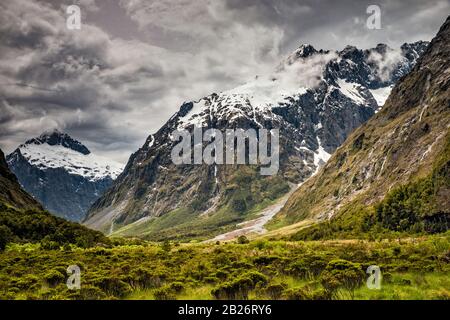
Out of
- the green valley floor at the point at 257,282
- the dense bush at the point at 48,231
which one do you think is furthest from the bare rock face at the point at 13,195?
the green valley floor at the point at 257,282

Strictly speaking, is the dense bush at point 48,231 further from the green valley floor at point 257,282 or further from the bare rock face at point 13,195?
the green valley floor at point 257,282

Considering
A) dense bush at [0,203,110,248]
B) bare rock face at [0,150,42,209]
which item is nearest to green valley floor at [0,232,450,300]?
dense bush at [0,203,110,248]

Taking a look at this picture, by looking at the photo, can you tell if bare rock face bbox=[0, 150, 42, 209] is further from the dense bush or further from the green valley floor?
the green valley floor

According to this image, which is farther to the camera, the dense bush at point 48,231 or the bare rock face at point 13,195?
the bare rock face at point 13,195

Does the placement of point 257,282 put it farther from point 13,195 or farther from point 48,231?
point 13,195

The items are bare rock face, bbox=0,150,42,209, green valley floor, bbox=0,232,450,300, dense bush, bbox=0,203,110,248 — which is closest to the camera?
green valley floor, bbox=0,232,450,300

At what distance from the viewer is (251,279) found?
35.9 meters

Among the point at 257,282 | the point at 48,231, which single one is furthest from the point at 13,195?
the point at 257,282

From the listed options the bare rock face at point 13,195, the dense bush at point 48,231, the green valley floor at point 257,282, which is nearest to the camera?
the green valley floor at point 257,282

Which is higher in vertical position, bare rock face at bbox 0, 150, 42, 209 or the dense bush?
bare rock face at bbox 0, 150, 42, 209

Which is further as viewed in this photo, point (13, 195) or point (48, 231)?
point (13, 195)
